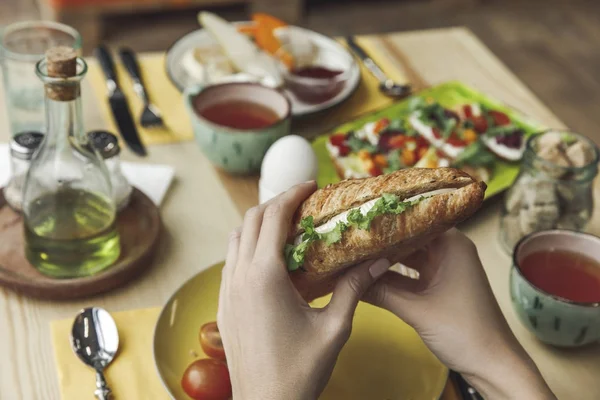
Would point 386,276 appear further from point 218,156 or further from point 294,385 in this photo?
point 218,156

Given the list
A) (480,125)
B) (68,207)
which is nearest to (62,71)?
(68,207)

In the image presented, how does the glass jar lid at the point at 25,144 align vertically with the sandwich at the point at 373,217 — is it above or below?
below

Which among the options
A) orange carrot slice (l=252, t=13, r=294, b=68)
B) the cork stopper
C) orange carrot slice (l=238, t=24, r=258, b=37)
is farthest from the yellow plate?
orange carrot slice (l=238, t=24, r=258, b=37)

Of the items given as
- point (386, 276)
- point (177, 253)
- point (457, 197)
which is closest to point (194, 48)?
point (177, 253)

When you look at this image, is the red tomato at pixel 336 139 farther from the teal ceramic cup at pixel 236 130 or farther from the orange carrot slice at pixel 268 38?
the orange carrot slice at pixel 268 38

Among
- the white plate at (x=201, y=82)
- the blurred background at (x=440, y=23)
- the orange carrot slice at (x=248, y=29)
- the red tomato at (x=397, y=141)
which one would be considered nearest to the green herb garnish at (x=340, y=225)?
the red tomato at (x=397, y=141)

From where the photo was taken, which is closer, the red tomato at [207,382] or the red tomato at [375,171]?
the red tomato at [207,382]
